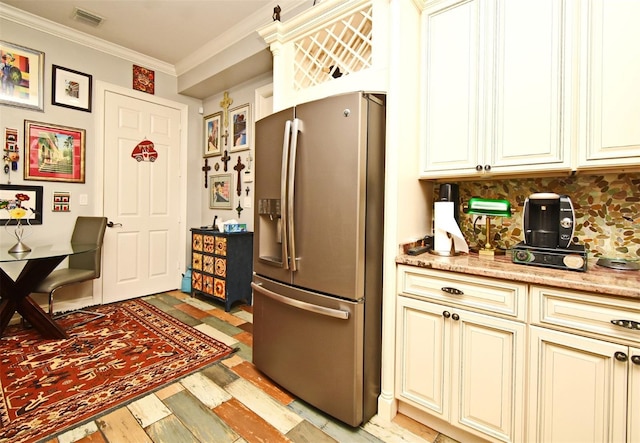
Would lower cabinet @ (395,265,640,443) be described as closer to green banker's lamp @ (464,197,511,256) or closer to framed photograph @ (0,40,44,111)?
green banker's lamp @ (464,197,511,256)

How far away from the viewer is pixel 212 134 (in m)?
4.04

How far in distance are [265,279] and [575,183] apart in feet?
6.17

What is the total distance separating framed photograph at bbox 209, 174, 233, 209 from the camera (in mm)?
3791

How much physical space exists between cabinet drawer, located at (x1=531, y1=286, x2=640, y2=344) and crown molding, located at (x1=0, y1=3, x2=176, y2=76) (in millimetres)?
4430

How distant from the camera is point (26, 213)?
2873mm

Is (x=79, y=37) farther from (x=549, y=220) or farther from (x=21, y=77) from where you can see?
(x=549, y=220)

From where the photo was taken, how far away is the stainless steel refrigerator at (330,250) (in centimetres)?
152

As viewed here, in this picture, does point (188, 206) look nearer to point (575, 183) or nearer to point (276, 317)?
point (276, 317)

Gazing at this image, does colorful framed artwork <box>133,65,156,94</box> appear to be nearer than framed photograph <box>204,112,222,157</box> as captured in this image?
Yes

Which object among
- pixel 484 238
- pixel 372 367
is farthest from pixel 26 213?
pixel 484 238

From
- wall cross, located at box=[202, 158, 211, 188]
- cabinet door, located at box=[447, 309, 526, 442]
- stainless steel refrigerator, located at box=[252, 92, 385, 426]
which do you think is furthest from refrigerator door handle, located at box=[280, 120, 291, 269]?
wall cross, located at box=[202, 158, 211, 188]

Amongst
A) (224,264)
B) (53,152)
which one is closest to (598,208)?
(224,264)

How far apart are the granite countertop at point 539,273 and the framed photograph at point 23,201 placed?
351 cm

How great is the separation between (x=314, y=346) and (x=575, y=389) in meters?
1.16
